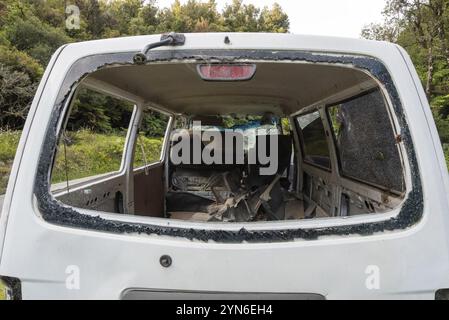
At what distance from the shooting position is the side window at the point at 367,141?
254 cm

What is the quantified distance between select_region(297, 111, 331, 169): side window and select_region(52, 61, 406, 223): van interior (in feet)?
0.06

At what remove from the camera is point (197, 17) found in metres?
55.3

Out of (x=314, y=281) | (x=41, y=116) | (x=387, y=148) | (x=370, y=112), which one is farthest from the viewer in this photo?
(x=370, y=112)

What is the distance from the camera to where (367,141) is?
10.3ft

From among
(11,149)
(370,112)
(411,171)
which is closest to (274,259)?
(411,171)

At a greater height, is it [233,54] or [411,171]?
[233,54]

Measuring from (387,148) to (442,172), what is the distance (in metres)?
0.80

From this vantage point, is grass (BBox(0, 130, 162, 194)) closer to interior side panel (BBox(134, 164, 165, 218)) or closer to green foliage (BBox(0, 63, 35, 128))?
interior side panel (BBox(134, 164, 165, 218))

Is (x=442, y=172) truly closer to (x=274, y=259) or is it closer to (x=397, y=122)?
(x=397, y=122)

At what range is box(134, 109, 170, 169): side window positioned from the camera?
4.55 metres

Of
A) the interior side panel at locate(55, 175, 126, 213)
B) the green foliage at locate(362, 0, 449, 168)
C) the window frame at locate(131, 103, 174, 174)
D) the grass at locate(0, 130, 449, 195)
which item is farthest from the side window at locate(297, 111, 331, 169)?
the green foliage at locate(362, 0, 449, 168)

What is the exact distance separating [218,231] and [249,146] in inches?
145
